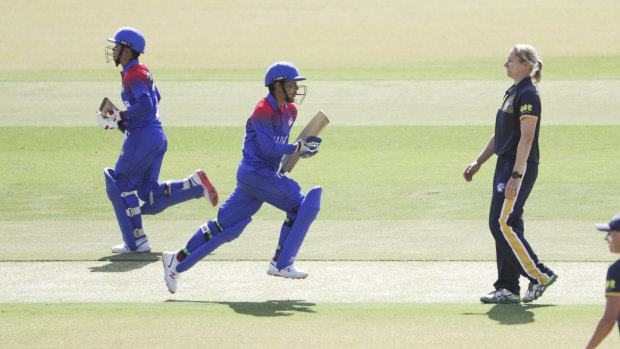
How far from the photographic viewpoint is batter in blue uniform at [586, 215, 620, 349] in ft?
15.0

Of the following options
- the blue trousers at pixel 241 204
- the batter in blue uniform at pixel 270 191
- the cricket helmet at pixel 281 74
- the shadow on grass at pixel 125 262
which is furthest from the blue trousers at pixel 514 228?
the shadow on grass at pixel 125 262

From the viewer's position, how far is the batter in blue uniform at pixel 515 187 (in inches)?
272

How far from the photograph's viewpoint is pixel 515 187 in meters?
6.83

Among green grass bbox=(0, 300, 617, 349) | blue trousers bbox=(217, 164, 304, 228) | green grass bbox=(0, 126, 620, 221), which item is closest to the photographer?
green grass bbox=(0, 300, 617, 349)

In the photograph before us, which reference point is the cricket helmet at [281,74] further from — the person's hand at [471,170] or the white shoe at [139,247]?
the white shoe at [139,247]

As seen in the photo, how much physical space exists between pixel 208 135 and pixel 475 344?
39.9 ft

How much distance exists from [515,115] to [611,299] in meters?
2.55

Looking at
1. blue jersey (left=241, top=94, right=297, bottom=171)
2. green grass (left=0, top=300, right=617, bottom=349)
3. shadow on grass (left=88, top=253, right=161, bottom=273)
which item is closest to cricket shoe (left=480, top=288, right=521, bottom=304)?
green grass (left=0, top=300, right=617, bottom=349)

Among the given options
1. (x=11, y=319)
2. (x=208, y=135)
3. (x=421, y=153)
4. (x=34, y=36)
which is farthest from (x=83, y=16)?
(x=11, y=319)

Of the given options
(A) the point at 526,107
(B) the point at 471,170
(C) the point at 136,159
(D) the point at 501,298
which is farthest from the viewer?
(C) the point at 136,159

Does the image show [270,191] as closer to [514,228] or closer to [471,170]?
[471,170]

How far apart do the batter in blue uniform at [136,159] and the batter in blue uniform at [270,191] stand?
187 cm

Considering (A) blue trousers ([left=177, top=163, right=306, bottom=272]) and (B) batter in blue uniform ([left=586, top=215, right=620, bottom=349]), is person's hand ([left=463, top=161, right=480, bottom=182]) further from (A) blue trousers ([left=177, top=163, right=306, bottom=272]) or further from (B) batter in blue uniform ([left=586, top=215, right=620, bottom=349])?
(B) batter in blue uniform ([left=586, top=215, right=620, bottom=349])

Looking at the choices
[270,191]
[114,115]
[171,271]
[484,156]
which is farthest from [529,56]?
[114,115]
